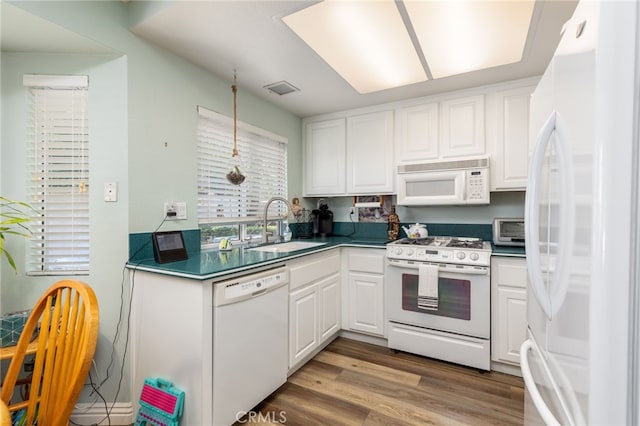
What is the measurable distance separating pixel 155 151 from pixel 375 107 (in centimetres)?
213

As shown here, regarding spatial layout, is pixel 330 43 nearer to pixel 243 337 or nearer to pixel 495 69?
pixel 495 69

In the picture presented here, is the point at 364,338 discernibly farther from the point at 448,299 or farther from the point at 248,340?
the point at 248,340

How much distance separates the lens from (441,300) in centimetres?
225

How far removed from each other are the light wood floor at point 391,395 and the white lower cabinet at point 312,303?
20 centimetres

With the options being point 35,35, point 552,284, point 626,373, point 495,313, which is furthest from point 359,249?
point 35,35

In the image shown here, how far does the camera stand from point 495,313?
212 centimetres

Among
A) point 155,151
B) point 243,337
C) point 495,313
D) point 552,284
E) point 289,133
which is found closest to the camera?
point 552,284

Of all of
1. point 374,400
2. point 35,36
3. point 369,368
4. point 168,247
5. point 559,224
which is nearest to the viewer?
point 559,224

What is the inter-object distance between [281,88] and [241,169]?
0.82m

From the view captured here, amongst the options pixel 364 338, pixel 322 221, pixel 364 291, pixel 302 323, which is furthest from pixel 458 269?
pixel 322 221

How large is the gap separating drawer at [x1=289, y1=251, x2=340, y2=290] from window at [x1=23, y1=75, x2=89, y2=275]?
129 centimetres

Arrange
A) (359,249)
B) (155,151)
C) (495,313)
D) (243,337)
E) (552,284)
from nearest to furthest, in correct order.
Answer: (552,284)
(243,337)
(155,151)
(495,313)
(359,249)

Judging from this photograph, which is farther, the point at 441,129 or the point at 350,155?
the point at 350,155

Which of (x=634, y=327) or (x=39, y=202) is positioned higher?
(x=39, y=202)
